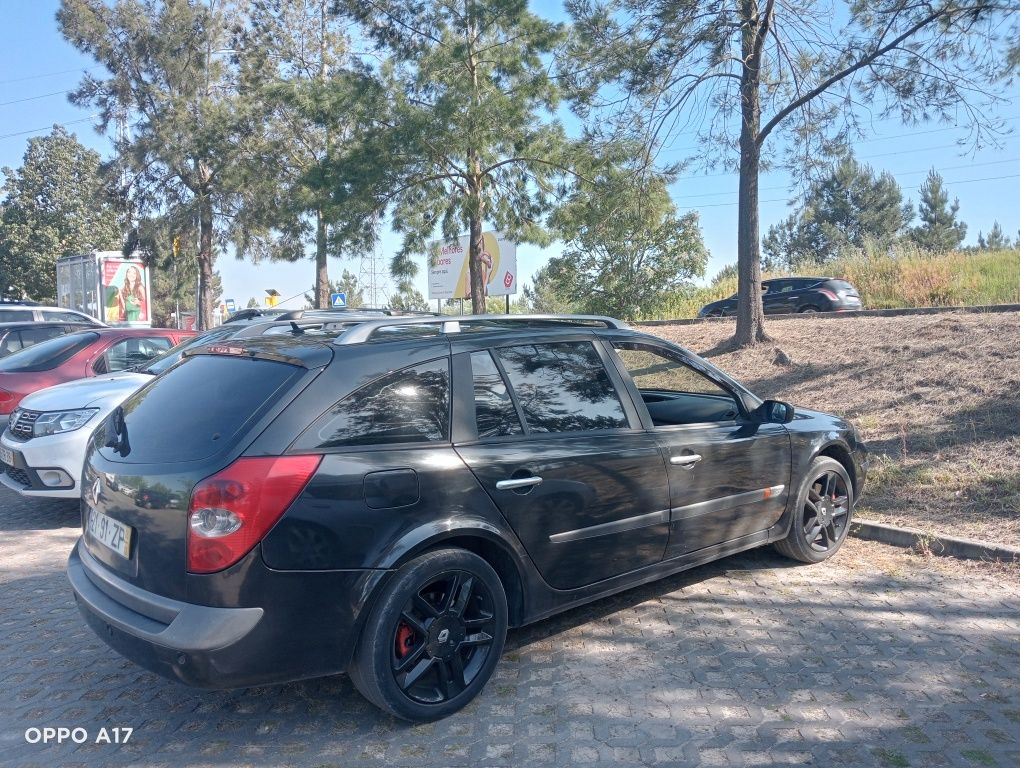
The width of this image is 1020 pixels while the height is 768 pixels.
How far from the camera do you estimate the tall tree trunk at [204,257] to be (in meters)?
24.7

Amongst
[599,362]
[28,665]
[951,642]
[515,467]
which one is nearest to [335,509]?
[515,467]

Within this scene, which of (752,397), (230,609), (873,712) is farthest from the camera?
(752,397)

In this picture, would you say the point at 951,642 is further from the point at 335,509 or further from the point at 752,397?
the point at 335,509

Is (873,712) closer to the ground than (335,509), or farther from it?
closer to the ground

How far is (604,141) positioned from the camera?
12.3 meters

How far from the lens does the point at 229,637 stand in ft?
9.82

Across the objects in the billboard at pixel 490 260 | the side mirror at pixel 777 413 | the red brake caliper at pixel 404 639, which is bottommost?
the red brake caliper at pixel 404 639

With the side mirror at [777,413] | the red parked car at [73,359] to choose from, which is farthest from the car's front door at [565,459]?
the red parked car at [73,359]

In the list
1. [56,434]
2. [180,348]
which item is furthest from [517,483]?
[180,348]

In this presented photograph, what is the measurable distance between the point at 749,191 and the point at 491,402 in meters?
9.62

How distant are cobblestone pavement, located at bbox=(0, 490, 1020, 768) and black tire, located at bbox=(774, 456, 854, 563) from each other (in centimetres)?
44

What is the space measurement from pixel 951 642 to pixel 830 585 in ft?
3.09

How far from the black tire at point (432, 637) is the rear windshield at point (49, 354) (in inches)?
259

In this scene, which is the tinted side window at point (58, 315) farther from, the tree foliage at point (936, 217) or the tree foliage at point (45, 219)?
the tree foliage at point (936, 217)
